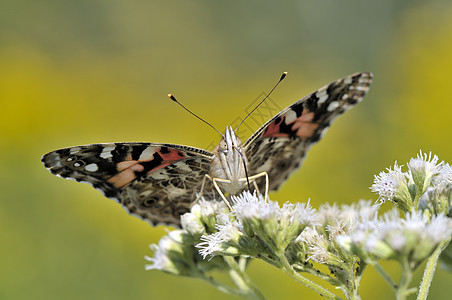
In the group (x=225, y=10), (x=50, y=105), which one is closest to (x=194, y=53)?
(x=225, y=10)

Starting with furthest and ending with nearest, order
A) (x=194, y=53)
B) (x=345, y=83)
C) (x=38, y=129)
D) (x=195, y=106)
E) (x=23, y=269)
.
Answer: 1. (x=194, y=53)
2. (x=195, y=106)
3. (x=38, y=129)
4. (x=23, y=269)
5. (x=345, y=83)

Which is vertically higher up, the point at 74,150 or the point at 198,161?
the point at 198,161

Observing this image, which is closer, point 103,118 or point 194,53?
point 103,118

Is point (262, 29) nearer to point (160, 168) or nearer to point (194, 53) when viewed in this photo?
point (194, 53)

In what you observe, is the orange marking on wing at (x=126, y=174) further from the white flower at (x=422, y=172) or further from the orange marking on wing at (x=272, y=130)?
the white flower at (x=422, y=172)

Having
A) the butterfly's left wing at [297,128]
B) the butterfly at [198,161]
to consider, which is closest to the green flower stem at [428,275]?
the butterfly at [198,161]

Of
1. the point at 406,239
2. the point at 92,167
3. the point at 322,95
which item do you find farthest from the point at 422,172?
the point at 92,167

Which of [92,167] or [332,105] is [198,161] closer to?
[92,167]
